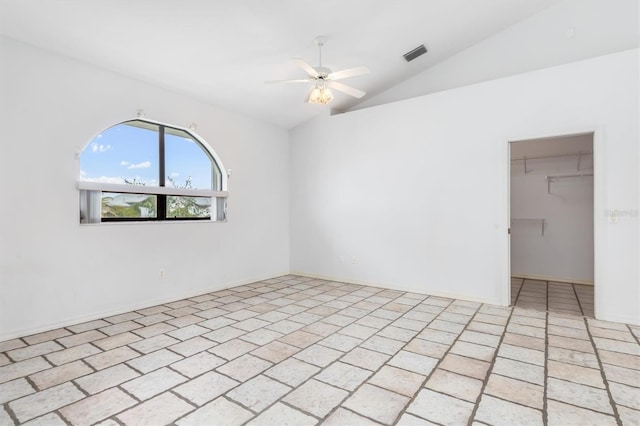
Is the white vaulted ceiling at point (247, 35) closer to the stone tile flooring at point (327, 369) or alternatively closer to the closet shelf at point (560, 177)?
the closet shelf at point (560, 177)

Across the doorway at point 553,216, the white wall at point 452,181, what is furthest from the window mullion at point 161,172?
the doorway at point 553,216

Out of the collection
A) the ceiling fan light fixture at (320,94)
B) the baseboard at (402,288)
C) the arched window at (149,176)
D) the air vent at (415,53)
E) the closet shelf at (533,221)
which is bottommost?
the baseboard at (402,288)

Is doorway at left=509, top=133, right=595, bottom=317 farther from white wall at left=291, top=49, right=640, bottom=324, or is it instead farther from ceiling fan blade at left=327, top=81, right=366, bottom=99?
ceiling fan blade at left=327, top=81, right=366, bottom=99

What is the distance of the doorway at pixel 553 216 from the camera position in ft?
17.1

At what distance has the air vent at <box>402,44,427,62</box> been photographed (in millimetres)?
4499

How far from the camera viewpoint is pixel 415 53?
181 inches

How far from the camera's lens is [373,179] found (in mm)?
5207

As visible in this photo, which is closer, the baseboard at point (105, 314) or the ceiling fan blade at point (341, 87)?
the baseboard at point (105, 314)

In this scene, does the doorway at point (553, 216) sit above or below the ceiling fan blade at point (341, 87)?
below

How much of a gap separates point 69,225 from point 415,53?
4.78 metres

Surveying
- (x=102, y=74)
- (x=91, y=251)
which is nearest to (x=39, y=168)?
(x=91, y=251)

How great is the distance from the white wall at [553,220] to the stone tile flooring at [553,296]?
1.02 feet

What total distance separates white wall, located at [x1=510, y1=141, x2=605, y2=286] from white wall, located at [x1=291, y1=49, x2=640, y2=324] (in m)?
1.90

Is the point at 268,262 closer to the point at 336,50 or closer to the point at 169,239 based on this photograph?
the point at 169,239
